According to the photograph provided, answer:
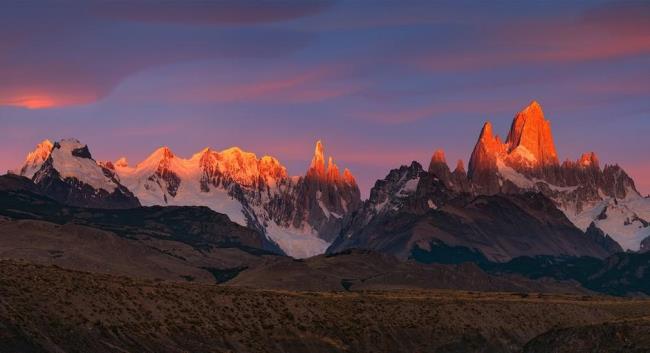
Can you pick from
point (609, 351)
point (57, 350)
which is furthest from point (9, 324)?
point (609, 351)

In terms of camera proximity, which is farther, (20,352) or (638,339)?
(638,339)

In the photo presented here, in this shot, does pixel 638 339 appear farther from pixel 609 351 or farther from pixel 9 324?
pixel 9 324

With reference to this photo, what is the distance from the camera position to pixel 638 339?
19825 centimetres

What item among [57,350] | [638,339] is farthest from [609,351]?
[57,350]

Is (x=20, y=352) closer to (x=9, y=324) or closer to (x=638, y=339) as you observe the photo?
(x=9, y=324)

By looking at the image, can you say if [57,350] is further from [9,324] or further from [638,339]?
[638,339]

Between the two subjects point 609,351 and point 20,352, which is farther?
point 609,351

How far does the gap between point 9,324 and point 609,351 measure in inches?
3623

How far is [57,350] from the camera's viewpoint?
641ft

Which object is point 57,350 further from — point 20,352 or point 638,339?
point 638,339

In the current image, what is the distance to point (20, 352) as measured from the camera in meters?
186

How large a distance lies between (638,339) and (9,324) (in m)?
→ 96.0

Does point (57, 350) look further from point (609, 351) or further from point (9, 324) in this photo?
point (609, 351)

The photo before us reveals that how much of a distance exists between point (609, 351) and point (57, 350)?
84.4 meters
